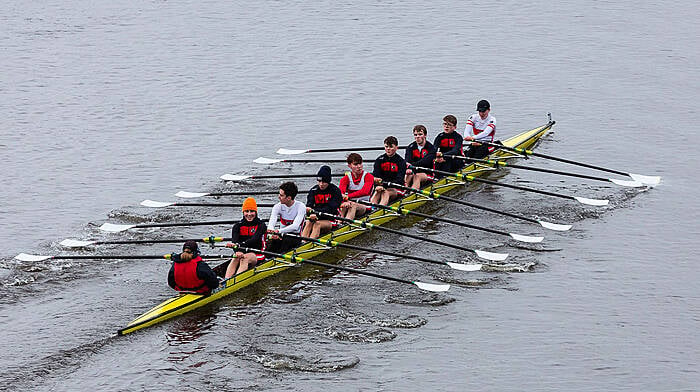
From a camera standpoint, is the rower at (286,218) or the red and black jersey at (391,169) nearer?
the rower at (286,218)

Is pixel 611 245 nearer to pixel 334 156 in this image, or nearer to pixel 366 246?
pixel 366 246

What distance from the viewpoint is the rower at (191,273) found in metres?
16.0

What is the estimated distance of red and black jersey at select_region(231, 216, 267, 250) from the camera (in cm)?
1758

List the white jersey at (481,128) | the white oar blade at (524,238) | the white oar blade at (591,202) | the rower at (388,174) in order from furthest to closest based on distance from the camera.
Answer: the white jersey at (481,128), the white oar blade at (591,202), the rower at (388,174), the white oar blade at (524,238)

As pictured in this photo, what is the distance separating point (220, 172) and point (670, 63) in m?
20.5

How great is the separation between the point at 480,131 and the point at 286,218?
8.24 metres

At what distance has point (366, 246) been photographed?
20.3 metres

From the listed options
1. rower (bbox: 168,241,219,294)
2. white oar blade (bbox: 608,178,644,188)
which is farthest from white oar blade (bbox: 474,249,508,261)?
white oar blade (bbox: 608,178,644,188)

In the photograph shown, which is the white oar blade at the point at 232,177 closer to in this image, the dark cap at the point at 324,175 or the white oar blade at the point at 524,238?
the dark cap at the point at 324,175

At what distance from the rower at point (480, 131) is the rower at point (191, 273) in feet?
32.8

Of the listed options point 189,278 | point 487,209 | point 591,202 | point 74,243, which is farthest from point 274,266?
point 591,202

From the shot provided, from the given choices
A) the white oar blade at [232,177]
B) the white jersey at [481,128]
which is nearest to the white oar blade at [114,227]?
the white oar blade at [232,177]

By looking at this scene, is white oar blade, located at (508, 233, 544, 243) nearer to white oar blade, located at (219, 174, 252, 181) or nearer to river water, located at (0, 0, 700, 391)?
river water, located at (0, 0, 700, 391)

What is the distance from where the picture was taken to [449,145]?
23.6m
